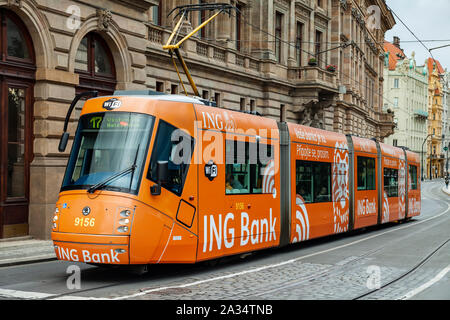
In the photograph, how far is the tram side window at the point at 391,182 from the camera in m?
23.6

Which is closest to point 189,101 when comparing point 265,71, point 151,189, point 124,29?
point 151,189

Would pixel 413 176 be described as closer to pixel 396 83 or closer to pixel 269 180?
pixel 269 180

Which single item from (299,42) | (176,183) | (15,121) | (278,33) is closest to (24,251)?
(15,121)

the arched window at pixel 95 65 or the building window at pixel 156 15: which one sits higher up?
the building window at pixel 156 15

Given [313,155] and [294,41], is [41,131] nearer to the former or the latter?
[313,155]

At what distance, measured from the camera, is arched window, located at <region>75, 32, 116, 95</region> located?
19.0 metres

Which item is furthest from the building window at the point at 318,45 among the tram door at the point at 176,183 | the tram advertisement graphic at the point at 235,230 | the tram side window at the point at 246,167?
the tram door at the point at 176,183

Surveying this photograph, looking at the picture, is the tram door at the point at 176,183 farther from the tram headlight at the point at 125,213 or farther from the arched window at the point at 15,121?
the arched window at the point at 15,121

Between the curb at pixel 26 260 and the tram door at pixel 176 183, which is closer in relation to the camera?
the tram door at pixel 176 183

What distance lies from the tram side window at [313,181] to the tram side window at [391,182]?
654 centimetres

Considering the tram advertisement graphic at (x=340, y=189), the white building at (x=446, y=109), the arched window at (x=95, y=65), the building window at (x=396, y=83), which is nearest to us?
the tram advertisement graphic at (x=340, y=189)

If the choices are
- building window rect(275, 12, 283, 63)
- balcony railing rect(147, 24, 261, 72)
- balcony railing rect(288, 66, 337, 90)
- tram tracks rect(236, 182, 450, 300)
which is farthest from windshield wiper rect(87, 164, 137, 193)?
balcony railing rect(288, 66, 337, 90)

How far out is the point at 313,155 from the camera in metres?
16.6

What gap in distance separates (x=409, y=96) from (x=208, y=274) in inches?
4335
